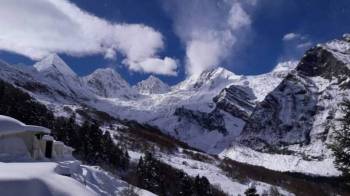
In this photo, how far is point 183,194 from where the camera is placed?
290 feet

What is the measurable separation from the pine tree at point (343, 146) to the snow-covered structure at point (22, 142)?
19411mm

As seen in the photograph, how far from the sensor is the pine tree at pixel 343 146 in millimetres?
21172

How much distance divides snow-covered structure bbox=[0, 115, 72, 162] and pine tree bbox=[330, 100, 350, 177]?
19.4 meters

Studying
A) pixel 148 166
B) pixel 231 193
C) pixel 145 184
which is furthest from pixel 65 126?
pixel 231 193

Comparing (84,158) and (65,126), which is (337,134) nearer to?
(84,158)

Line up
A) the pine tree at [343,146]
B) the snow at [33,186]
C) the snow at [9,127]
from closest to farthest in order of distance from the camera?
1. the snow at [33,186]
2. the pine tree at [343,146]
3. the snow at [9,127]

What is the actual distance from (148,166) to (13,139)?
6071 cm

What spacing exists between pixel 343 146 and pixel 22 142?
2200 cm

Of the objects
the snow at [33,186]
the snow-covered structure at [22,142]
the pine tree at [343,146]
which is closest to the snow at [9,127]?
the snow-covered structure at [22,142]

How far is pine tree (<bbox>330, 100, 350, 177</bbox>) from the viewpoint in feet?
69.5

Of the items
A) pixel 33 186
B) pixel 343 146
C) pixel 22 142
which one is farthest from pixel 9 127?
pixel 343 146

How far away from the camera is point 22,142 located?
32.8 m

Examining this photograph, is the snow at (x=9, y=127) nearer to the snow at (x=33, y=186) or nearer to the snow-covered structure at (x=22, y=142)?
the snow-covered structure at (x=22, y=142)

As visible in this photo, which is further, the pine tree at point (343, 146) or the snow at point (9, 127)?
the snow at point (9, 127)
